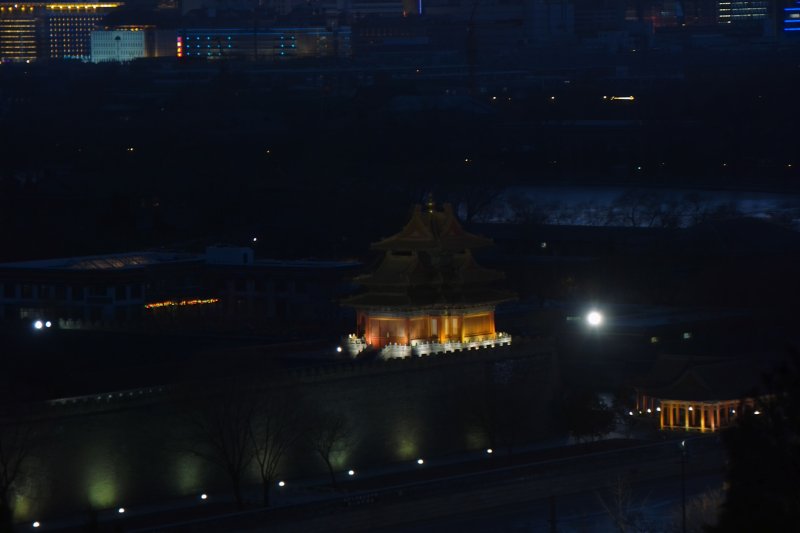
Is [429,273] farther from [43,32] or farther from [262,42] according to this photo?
[43,32]

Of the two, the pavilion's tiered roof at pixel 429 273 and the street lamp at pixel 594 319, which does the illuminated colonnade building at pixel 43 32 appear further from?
the pavilion's tiered roof at pixel 429 273

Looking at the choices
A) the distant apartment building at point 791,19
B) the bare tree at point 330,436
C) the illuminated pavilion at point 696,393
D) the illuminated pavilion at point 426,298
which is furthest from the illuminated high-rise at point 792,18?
the bare tree at point 330,436

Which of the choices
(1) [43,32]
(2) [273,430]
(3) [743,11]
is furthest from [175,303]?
(3) [743,11]

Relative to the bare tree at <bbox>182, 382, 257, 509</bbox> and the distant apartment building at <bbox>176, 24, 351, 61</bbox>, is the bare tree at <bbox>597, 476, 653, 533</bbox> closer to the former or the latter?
the bare tree at <bbox>182, 382, 257, 509</bbox>

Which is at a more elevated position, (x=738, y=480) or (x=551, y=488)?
(x=738, y=480)

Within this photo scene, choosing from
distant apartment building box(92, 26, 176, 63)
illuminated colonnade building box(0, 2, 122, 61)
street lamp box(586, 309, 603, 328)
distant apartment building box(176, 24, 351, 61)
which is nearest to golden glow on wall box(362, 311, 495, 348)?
street lamp box(586, 309, 603, 328)

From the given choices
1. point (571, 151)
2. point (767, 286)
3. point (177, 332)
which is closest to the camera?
point (177, 332)

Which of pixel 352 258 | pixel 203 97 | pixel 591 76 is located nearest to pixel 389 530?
pixel 352 258

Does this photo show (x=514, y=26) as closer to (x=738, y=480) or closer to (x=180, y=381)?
(x=180, y=381)
